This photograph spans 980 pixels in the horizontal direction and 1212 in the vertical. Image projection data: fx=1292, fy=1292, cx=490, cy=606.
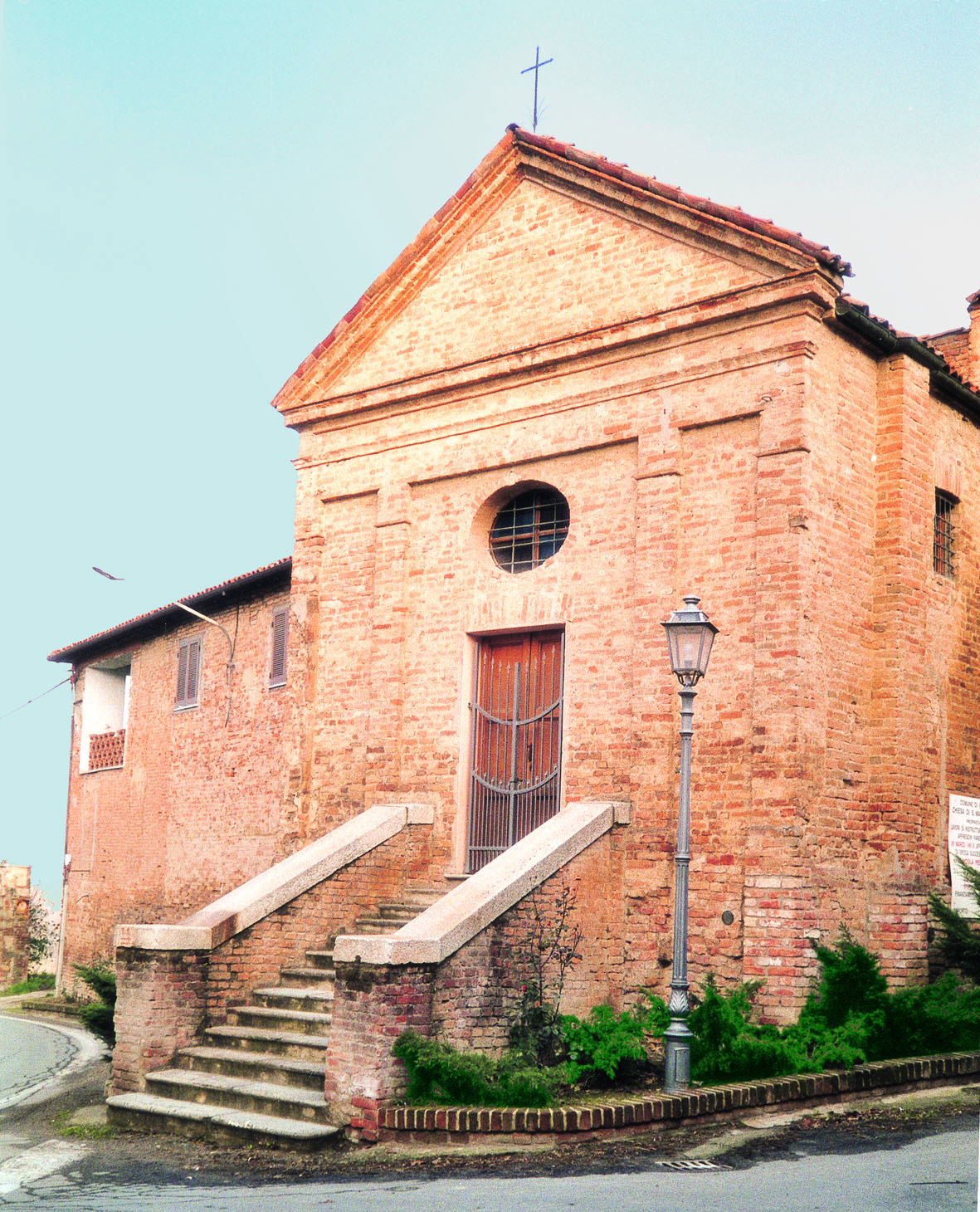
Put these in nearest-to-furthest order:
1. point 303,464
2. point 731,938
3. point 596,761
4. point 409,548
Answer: point 731,938, point 596,761, point 409,548, point 303,464

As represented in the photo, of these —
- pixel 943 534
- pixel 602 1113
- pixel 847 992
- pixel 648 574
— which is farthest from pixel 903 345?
pixel 602 1113

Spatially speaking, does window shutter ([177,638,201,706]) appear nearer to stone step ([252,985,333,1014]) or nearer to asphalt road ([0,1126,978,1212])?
stone step ([252,985,333,1014])

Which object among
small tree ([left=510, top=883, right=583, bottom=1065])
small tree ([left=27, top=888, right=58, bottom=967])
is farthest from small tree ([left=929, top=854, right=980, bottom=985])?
→ small tree ([left=27, top=888, right=58, bottom=967])

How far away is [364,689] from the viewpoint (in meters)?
13.5

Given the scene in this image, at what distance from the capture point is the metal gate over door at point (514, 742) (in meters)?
12.1

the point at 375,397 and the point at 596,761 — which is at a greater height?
the point at 375,397

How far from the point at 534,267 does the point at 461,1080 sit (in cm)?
784

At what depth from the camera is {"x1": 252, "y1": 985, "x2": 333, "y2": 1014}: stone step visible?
10781mm

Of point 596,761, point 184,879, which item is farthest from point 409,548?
point 184,879

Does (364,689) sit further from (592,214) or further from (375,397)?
(592,214)

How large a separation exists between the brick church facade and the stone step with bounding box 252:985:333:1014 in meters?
0.22

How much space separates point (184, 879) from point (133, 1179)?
10.2 meters

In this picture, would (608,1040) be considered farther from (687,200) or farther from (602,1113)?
(687,200)

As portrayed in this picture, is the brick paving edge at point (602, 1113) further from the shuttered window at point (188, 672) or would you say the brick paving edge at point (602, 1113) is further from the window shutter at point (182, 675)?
the window shutter at point (182, 675)
